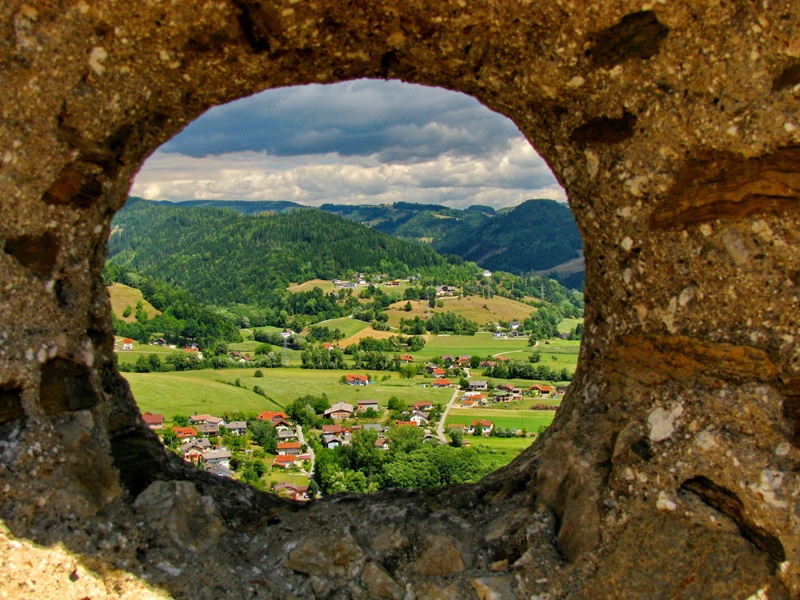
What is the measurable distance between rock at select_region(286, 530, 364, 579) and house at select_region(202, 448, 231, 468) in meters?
24.9

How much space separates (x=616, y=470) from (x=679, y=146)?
290 centimetres

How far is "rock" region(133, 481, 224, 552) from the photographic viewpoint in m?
5.84

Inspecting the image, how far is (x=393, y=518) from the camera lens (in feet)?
22.1

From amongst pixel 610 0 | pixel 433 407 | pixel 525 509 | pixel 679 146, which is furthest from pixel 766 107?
pixel 433 407

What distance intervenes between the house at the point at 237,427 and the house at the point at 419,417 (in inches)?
513

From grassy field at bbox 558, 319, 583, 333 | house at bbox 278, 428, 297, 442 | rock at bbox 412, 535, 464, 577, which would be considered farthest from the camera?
grassy field at bbox 558, 319, 583, 333

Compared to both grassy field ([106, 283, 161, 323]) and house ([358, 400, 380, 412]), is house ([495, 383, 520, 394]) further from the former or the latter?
grassy field ([106, 283, 161, 323])

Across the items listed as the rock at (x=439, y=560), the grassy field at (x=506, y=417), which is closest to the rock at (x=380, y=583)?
the rock at (x=439, y=560)

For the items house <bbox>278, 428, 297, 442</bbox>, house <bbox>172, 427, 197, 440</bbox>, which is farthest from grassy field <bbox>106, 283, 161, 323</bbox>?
house <bbox>172, 427, 197, 440</bbox>

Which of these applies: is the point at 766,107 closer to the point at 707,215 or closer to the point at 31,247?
the point at 707,215

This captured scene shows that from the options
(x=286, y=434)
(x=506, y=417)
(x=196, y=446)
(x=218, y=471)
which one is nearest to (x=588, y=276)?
(x=218, y=471)

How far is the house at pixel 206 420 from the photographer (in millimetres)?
46631

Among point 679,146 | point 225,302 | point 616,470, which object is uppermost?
point 679,146

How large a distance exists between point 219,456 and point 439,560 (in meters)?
27.8
